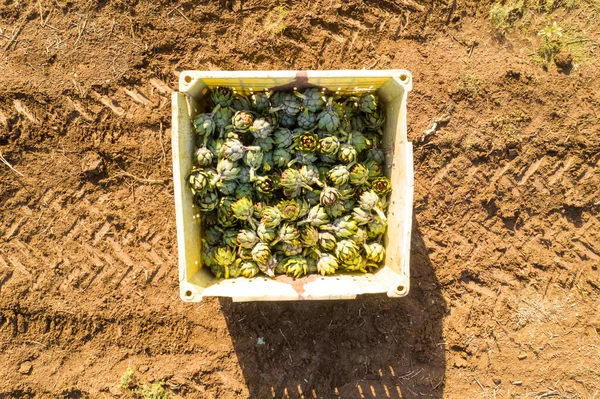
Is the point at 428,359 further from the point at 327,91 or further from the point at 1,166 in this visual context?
the point at 1,166

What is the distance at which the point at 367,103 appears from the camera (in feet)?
13.6

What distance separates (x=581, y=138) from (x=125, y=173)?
531 cm

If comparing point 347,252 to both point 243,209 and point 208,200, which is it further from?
point 208,200

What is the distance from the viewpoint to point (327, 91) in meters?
4.14

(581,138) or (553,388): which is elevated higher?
(581,138)

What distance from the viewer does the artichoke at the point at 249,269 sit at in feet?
13.3

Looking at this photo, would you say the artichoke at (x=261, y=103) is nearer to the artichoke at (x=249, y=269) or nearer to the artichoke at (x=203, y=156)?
the artichoke at (x=203, y=156)

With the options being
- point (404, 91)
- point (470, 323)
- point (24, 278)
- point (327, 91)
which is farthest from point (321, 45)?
point (24, 278)

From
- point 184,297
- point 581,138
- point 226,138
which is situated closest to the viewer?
point 184,297

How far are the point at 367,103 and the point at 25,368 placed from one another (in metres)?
4.99

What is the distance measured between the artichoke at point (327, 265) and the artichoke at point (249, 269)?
0.61 m

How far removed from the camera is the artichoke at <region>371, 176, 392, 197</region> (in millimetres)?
4082

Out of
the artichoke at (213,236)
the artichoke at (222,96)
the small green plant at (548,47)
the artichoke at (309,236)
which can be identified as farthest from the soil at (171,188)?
the artichoke at (309,236)

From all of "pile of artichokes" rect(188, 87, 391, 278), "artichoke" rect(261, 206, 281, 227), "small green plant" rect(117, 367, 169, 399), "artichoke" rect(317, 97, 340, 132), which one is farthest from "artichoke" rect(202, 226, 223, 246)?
"small green plant" rect(117, 367, 169, 399)
